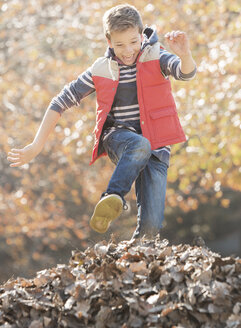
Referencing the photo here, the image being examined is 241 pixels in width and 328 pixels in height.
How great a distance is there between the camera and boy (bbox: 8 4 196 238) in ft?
12.9

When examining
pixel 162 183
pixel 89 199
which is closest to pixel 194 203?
pixel 89 199

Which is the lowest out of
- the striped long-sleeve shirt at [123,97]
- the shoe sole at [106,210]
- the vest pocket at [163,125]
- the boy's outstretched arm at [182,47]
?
the shoe sole at [106,210]

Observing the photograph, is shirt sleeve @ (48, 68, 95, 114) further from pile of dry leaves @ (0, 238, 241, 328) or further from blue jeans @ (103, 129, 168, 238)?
pile of dry leaves @ (0, 238, 241, 328)

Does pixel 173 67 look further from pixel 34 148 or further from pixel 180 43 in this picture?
pixel 34 148

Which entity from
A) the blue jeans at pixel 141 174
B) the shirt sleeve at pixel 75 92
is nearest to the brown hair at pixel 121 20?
the shirt sleeve at pixel 75 92

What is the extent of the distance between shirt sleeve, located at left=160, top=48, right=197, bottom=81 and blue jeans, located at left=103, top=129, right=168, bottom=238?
18.7 inches

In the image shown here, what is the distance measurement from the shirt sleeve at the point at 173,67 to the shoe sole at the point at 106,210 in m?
0.90

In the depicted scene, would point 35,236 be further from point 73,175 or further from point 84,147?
point 84,147

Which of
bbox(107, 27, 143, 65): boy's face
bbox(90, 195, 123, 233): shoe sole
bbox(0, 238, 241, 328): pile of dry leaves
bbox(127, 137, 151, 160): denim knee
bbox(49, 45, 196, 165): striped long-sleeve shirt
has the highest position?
bbox(107, 27, 143, 65): boy's face

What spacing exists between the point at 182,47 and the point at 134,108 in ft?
1.99

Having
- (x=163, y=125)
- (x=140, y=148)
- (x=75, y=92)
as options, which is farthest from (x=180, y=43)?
(x=75, y=92)

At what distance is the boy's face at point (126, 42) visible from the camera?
396cm

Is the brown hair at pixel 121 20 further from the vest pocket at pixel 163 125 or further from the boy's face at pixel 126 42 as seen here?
the vest pocket at pixel 163 125

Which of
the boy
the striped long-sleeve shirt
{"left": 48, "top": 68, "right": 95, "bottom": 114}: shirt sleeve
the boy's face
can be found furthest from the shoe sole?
the boy's face
